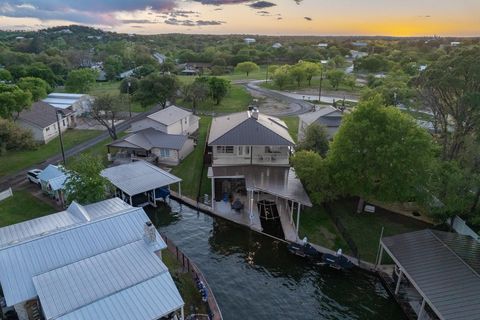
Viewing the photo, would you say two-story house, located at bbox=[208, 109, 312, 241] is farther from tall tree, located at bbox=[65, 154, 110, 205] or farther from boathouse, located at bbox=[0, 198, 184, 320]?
boathouse, located at bbox=[0, 198, 184, 320]

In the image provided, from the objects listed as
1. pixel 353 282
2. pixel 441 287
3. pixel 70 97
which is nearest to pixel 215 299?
pixel 353 282

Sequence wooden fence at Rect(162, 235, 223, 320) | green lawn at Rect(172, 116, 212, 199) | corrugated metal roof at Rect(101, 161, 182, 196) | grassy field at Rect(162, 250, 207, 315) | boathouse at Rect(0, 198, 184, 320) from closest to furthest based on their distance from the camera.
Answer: boathouse at Rect(0, 198, 184, 320) → wooden fence at Rect(162, 235, 223, 320) → grassy field at Rect(162, 250, 207, 315) → corrugated metal roof at Rect(101, 161, 182, 196) → green lawn at Rect(172, 116, 212, 199)

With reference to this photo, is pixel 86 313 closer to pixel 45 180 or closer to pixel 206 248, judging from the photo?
pixel 206 248

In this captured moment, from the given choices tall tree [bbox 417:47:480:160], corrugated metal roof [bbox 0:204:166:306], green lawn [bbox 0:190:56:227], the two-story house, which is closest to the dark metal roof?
the two-story house

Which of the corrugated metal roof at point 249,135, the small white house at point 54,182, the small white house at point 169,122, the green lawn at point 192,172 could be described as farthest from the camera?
the small white house at point 169,122

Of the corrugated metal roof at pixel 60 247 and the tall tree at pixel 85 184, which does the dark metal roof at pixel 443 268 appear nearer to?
the corrugated metal roof at pixel 60 247

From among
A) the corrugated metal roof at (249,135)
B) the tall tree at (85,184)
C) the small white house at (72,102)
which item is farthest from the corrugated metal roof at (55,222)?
the small white house at (72,102)
